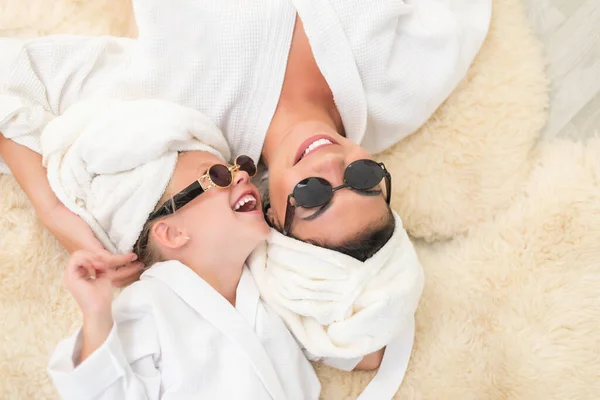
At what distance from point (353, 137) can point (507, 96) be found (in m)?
0.36

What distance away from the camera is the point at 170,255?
120 cm

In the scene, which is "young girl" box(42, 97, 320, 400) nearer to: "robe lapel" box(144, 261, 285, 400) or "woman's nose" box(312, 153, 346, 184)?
"robe lapel" box(144, 261, 285, 400)

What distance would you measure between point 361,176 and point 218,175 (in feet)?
0.91

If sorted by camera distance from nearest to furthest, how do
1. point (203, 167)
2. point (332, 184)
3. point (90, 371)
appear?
point (90, 371), point (332, 184), point (203, 167)

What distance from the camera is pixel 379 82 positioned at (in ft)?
4.33

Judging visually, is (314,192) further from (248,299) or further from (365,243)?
(248,299)

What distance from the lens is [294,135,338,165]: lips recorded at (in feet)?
3.91

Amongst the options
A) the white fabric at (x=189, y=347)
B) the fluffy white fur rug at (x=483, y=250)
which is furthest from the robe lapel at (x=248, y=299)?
the fluffy white fur rug at (x=483, y=250)

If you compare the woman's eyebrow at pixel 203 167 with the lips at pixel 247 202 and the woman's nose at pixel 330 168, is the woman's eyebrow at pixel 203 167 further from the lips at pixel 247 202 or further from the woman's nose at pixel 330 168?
the woman's nose at pixel 330 168

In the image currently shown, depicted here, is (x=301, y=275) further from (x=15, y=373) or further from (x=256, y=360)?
(x=15, y=373)

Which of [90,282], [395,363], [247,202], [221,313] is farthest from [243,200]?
[395,363]

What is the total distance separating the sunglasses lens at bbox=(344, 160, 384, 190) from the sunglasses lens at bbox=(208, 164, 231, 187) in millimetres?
239

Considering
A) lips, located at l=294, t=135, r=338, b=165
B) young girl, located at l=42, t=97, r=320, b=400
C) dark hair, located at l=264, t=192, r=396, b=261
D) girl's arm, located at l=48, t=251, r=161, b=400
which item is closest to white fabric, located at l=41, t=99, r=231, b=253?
young girl, located at l=42, t=97, r=320, b=400

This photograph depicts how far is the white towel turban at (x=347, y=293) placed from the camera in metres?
1.09
